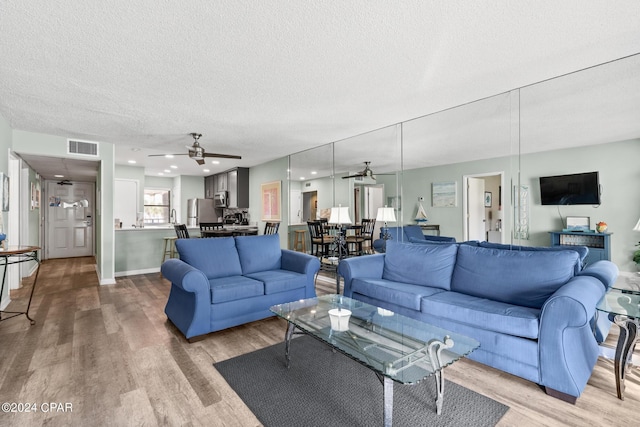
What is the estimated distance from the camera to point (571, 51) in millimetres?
2322

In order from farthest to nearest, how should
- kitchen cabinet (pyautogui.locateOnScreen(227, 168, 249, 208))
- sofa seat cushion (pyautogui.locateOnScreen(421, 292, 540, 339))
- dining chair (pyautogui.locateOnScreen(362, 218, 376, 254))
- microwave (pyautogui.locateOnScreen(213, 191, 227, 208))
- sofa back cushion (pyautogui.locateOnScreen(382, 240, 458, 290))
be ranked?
microwave (pyautogui.locateOnScreen(213, 191, 227, 208)) → kitchen cabinet (pyautogui.locateOnScreen(227, 168, 249, 208)) → dining chair (pyautogui.locateOnScreen(362, 218, 376, 254)) → sofa back cushion (pyautogui.locateOnScreen(382, 240, 458, 290)) → sofa seat cushion (pyautogui.locateOnScreen(421, 292, 540, 339))

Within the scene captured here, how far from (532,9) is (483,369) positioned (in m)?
2.43

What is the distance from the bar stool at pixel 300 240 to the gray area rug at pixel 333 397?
3.49 metres

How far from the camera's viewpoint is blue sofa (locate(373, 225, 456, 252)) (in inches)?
153

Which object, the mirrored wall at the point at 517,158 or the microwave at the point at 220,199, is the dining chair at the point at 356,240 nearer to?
the mirrored wall at the point at 517,158

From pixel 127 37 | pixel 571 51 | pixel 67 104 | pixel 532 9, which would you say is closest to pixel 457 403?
pixel 532 9

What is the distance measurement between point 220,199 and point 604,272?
26.4 feet

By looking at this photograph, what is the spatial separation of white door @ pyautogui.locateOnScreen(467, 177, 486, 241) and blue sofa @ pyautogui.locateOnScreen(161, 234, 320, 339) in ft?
6.02

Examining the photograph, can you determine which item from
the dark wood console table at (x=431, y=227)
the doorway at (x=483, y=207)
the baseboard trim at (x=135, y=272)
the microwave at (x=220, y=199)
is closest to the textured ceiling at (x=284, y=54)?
the doorway at (x=483, y=207)

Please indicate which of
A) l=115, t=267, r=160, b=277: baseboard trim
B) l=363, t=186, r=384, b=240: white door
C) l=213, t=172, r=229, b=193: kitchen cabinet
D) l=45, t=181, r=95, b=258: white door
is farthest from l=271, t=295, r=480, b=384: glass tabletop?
l=45, t=181, r=95, b=258: white door

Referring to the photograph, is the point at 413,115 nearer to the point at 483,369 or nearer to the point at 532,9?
the point at 532,9

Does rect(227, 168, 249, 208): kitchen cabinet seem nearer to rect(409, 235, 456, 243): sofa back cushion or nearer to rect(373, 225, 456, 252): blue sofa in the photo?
rect(373, 225, 456, 252): blue sofa

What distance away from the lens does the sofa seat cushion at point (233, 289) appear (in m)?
2.90

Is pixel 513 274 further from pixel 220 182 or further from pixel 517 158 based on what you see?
pixel 220 182
